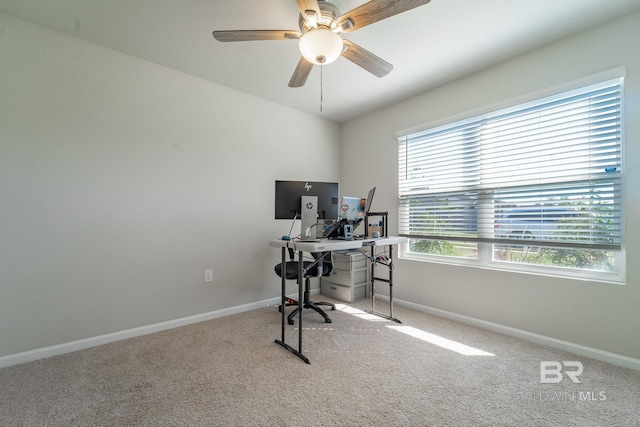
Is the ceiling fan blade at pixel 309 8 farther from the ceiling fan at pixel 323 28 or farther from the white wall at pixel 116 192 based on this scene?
the white wall at pixel 116 192

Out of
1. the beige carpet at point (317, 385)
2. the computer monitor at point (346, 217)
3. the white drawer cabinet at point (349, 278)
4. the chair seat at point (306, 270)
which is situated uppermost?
the computer monitor at point (346, 217)

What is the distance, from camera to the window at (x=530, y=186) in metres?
1.97

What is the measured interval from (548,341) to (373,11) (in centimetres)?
273

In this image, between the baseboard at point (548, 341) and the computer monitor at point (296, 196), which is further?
the computer monitor at point (296, 196)

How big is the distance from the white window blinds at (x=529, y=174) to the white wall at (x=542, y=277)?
111 millimetres

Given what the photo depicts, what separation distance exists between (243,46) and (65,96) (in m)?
1.44

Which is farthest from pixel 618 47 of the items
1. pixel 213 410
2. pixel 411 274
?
pixel 213 410

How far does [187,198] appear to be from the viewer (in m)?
2.63

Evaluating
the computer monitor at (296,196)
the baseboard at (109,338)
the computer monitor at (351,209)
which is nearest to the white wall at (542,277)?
the computer monitor at (351,209)

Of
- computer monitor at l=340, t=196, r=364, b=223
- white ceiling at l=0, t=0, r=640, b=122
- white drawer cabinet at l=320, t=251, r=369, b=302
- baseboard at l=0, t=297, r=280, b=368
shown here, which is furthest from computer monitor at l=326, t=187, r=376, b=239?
baseboard at l=0, t=297, r=280, b=368

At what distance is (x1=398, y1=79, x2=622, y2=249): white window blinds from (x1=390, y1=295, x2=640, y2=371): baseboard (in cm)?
77

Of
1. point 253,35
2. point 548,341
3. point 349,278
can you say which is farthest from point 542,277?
point 253,35

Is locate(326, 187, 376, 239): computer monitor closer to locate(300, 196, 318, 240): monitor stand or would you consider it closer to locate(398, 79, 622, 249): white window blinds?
locate(300, 196, 318, 240): monitor stand

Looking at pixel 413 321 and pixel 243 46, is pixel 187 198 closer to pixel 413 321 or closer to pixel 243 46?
pixel 243 46
